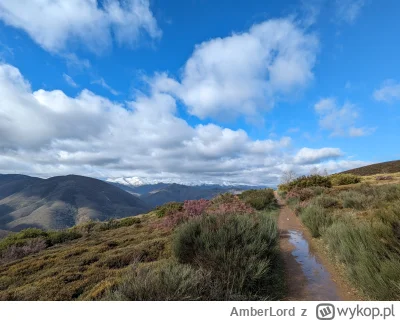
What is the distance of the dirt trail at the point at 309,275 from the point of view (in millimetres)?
4949

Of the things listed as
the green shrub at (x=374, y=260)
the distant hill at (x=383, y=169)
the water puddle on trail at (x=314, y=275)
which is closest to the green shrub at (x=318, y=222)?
the water puddle on trail at (x=314, y=275)

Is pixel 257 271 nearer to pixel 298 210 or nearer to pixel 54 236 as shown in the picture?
pixel 298 210

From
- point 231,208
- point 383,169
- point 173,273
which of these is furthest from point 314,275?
point 383,169

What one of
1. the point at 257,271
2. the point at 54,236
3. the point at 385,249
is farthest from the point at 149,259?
the point at 54,236

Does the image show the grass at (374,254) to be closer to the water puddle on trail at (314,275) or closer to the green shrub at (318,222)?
the water puddle on trail at (314,275)

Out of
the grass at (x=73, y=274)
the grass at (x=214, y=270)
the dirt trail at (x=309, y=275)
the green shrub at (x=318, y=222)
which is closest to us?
the grass at (x=214, y=270)

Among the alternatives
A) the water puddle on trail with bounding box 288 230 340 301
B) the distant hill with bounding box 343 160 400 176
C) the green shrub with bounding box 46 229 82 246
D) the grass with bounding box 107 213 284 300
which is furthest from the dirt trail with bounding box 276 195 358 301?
the distant hill with bounding box 343 160 400 176

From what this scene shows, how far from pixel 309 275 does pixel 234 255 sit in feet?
7.93

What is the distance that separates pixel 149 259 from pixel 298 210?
11.3 meters
